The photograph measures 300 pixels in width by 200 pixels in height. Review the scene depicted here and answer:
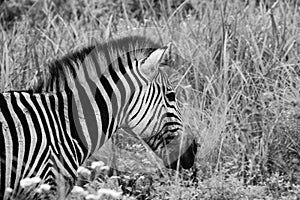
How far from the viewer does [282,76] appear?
5.29 meters

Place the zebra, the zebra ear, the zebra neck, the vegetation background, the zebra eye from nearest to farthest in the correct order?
the zebra
the zebra neck
the zebra ear
the zebra eye
the vegetation background

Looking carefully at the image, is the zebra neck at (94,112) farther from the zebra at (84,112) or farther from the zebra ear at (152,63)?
the zebra ear at (152,63)

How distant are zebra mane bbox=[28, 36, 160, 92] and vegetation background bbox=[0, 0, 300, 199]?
0.86m

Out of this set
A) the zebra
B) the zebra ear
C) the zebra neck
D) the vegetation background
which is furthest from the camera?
the vegetation background

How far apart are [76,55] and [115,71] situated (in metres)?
0.24

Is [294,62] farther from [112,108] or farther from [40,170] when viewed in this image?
[40,170]

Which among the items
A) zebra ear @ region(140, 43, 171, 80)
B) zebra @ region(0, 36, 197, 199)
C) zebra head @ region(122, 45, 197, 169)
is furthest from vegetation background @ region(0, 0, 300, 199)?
zebra ear @ region(140, 43, 171, 80)

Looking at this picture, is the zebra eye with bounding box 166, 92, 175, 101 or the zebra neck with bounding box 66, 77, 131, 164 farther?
the zebra eye with bounding box 166, 92, 175, 101

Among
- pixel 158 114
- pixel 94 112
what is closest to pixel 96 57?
pixel 94 112

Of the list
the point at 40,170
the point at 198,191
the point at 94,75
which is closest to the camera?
→ the point at 40,170

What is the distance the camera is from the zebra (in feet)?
11.4

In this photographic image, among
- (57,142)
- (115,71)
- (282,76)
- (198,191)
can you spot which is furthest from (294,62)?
(57,142)

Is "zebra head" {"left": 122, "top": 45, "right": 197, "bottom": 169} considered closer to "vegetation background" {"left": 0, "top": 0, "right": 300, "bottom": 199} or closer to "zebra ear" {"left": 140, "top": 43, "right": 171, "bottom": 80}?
"zebra ear" {"left": 140, "top": 43, "right": 171, "bottom": 80}

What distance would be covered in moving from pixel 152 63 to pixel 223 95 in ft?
4.98
